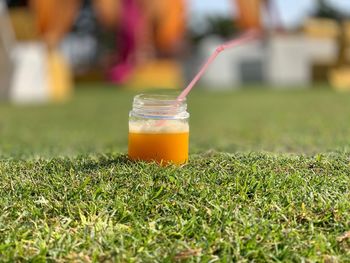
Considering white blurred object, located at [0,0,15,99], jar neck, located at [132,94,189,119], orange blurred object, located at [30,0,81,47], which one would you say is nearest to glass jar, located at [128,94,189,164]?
jar neck, located at [132,94,189,119]

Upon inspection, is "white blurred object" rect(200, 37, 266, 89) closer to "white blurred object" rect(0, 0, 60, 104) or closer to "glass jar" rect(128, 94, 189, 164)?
"white blurred object" rect(0, 0, 60, 104)

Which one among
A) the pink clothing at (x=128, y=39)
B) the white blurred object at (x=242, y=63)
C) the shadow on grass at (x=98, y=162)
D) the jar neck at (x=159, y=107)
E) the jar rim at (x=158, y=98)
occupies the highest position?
the jar rim at (x=158, y=98)

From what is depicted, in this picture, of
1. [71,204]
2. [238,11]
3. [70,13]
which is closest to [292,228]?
[71,204]

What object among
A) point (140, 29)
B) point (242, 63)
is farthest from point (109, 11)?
point (242, 63)

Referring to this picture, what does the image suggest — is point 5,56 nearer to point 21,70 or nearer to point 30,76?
point 21,70

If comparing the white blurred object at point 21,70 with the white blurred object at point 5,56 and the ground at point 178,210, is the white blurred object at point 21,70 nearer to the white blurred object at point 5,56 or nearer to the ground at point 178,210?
the white blurred object at point 5,56

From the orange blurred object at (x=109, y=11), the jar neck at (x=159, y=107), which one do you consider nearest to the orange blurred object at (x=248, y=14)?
the orange blurred object at (x=109, y=11)
